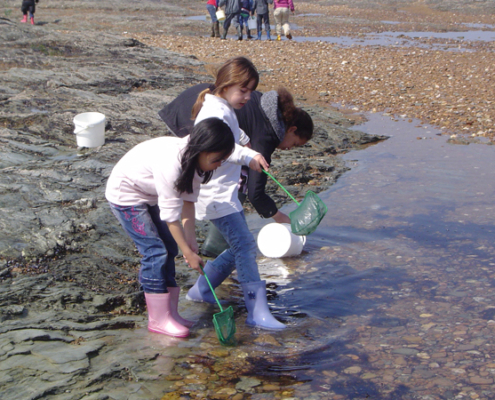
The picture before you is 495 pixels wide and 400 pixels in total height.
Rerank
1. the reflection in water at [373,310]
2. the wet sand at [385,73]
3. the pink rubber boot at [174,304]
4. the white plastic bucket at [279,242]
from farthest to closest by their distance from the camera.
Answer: the wet sand at [385,73] < the white plastic bucket at [279,242] < the pink rubber boot at [174,304] < the reflection in water at [373,310]

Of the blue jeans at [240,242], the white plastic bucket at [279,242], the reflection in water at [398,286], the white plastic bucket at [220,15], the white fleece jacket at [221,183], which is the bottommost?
the reflection in water at [398,286]

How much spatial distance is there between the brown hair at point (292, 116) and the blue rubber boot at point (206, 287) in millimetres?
1072

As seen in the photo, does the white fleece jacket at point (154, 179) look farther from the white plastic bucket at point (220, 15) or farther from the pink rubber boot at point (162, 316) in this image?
the white plastic bucket at point (220, 15)

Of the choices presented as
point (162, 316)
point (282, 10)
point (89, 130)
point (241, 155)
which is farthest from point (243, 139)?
point (282, 10)

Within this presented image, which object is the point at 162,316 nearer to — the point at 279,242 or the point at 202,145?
the point at 202,145

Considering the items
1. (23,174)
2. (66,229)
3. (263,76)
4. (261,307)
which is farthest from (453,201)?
(263,76)

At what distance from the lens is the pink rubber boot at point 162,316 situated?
3.15m

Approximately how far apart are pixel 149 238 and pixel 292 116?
1223 mm

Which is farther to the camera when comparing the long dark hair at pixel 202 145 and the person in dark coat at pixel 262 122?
the person in dark coat at pixel 262 122

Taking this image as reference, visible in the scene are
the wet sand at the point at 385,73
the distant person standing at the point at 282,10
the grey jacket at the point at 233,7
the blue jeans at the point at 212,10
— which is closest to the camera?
the wet sand at the point at 385,73

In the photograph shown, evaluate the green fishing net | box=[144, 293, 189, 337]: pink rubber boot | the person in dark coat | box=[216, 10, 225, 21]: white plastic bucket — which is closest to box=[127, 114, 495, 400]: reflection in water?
box=[144, 293, 189, 337]: pink rubber boot

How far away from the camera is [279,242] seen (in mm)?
4641

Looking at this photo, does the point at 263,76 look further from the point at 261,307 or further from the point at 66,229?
the point at 261,307

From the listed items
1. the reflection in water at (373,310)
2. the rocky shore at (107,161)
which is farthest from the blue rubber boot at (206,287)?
the rocky shore at (107,161)
